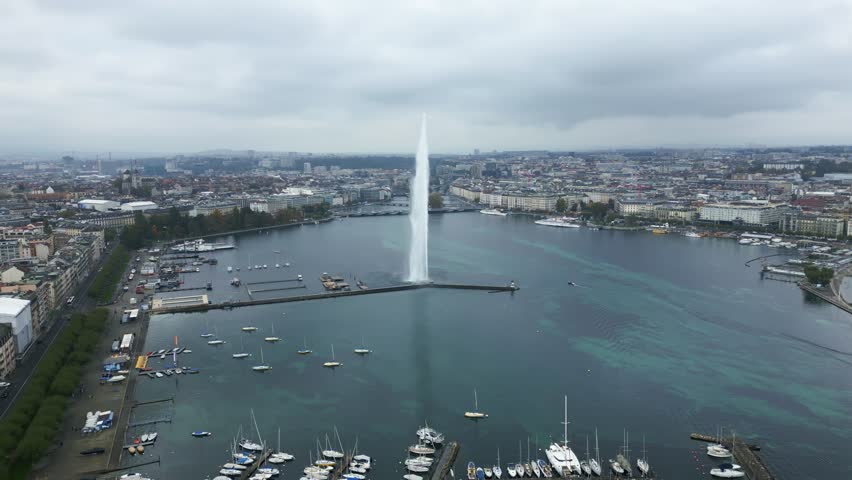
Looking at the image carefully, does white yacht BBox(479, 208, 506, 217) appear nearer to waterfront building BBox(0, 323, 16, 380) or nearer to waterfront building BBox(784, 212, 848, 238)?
waterfront building BBox(784, 212, 848, 238)

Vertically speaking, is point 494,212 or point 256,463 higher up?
point 494,212

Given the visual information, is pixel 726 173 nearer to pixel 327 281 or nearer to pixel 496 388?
pixel 327 281

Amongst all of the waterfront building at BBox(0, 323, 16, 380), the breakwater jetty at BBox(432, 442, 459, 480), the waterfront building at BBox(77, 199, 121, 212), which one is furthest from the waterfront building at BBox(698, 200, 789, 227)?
the waterfront building at BBox(77, 199, 121, 212)

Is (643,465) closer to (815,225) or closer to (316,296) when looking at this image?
(316,296)

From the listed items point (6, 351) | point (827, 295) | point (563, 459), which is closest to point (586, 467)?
point (563, 459)

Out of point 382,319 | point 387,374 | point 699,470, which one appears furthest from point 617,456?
point 382,319

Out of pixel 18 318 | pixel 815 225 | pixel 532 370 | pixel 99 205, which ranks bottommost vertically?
pixel 532 370
